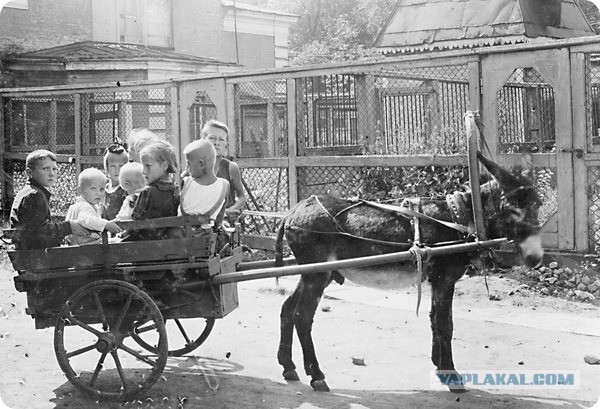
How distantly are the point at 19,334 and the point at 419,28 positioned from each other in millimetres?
11402

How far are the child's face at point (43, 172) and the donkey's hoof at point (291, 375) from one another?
7.54 feet

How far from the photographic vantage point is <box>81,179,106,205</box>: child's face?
6211 millimetres

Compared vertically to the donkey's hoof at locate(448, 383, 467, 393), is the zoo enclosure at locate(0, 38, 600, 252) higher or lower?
A: higher

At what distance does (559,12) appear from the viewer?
56.3 feet

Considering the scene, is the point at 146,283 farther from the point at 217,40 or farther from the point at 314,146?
the point at 217,40

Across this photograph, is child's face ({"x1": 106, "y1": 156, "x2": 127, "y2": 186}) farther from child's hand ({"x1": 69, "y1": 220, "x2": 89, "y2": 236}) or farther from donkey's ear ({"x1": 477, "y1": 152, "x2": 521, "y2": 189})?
donkey's ear ({"x1": 477, "y1": 152, "x2": 521, "y2": 189})

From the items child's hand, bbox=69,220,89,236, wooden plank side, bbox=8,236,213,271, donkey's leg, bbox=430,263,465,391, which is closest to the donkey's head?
donkey's leg, bbox=430,263,465,391

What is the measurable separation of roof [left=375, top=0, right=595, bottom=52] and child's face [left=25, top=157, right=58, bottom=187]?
436 inches

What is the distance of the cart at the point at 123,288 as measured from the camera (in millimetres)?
5402

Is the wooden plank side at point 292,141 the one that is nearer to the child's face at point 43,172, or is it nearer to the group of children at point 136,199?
the group of children at point 136,199

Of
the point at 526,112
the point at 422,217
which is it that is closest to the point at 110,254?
the point at 422,217

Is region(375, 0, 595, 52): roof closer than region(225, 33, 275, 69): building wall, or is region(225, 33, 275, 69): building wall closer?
region(375, 0, 595, 52): roof

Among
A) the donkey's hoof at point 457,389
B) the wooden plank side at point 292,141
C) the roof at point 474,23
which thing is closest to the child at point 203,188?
the donkey's hoof at point 457,389

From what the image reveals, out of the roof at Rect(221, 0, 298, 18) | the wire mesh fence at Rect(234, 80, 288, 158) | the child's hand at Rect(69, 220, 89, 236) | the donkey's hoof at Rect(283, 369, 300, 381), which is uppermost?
the roof at Rect(221, 0, 298, 18)
